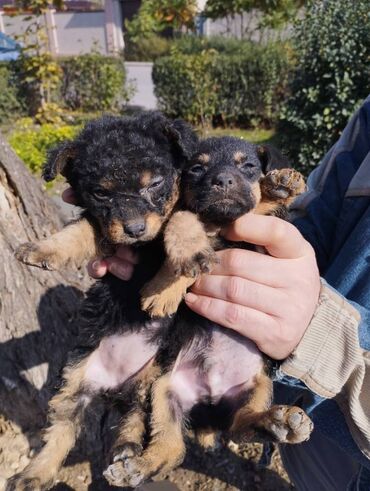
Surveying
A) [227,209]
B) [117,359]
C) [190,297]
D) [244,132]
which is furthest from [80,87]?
[190,297]

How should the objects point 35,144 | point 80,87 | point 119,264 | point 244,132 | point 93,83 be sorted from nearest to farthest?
point 119,264 → point 35,144 → point 244,132 → point 93,83 → point 80,87

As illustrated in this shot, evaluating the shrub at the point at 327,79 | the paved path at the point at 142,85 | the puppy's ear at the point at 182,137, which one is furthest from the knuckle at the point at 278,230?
the paved path at the point at 142,85

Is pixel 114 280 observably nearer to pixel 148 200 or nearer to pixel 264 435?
pixel 148 200

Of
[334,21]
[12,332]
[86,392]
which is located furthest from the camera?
[334,21]

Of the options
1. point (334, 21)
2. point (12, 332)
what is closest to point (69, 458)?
point (12, 332)

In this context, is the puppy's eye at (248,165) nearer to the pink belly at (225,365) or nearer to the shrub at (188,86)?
the pink belly at (225,365)

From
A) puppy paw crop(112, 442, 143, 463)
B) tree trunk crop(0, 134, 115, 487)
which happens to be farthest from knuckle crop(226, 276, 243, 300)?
tree trunk crop(0, 134, 115, 487)

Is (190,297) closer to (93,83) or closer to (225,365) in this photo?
(225,365)
